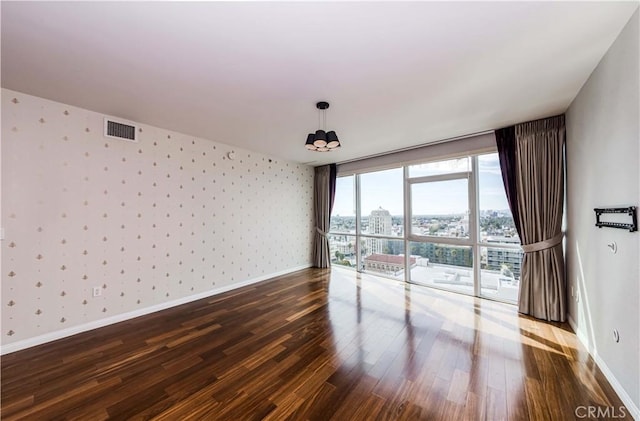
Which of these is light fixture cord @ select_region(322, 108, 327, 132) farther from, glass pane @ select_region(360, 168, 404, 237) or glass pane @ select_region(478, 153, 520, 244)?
glass pane @ select_region(478, 153, 520, 244)

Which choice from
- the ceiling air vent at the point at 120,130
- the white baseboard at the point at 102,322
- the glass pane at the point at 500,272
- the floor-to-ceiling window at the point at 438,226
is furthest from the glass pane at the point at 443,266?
the ceiling air vent at the point at 120,130

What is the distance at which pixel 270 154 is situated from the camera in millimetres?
5059

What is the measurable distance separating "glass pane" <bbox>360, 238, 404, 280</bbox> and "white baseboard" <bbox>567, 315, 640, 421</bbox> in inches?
99.7

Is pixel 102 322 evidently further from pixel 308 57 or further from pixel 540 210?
pixel 540 210

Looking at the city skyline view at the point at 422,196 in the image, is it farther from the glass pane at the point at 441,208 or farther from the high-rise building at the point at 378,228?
the high-rise building at the point at 378,228

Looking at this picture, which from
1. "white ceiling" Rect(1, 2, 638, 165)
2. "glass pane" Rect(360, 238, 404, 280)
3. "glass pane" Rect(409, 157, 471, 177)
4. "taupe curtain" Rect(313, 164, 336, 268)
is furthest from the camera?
"taupe curtain" Rect(313, 164, 336, 268)

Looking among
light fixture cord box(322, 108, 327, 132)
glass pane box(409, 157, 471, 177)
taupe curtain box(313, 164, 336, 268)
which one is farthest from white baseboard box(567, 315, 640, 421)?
taupe curtain box(313, 164, 336, 268)

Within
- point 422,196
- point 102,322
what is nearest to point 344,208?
point 422,196

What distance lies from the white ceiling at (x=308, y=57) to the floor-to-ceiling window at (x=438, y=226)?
121 cm

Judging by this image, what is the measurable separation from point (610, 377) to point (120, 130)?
5626 mm

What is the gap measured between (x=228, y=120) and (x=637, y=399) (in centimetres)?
448

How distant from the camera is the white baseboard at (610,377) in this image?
5.42 ft

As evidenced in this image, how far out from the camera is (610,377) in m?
1.95

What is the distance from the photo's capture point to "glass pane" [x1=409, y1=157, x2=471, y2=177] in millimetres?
4059
